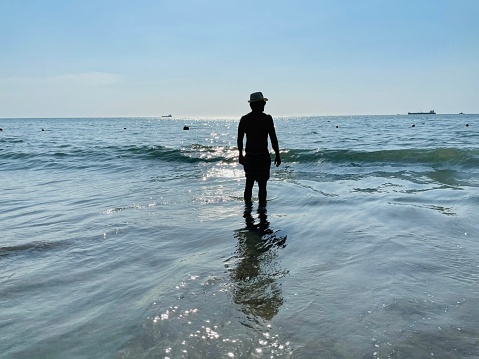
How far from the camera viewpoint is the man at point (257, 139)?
7.14 meters

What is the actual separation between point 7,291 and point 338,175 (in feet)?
35.9

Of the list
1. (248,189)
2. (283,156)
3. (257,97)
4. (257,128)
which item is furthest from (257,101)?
(283,156)

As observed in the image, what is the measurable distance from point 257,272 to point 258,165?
3741 millimetres

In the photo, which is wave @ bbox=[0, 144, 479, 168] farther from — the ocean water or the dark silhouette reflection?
the dark silhouette reflection

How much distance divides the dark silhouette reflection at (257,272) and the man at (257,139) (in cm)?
164

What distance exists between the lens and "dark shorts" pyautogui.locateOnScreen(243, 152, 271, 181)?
7543mm

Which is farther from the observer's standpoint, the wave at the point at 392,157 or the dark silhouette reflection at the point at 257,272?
the wave at the point at 392,157

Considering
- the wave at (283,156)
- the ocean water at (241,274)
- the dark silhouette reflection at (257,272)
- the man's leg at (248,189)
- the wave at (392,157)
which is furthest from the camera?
the wave at (283,156)

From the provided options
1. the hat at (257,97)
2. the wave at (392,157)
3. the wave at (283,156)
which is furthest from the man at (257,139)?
the wave at (392,157)

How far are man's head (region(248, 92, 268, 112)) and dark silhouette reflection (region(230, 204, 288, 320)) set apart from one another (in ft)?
7.73

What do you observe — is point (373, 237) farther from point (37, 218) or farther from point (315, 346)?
point (37, 218)

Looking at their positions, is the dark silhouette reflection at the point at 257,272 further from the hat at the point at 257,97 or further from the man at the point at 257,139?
the hat at the point at 257,97

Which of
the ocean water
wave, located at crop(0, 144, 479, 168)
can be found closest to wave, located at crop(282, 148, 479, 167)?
wave, located at crop(0, 144, 479, 168)

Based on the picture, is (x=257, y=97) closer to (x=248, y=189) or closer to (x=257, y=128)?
(x=257, y=128)
